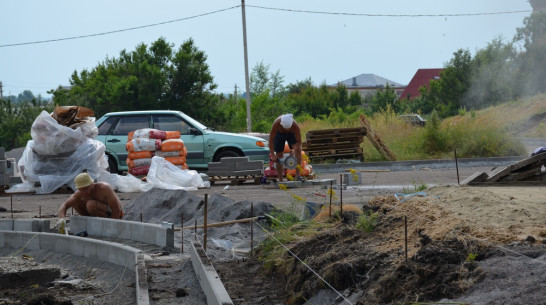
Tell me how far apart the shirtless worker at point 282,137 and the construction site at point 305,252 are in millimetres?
2695

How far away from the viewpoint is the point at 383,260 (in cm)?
670

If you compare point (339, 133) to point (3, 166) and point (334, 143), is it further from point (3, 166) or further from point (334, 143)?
point (3, 166)

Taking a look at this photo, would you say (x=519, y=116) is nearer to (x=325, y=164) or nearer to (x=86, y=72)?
(x=325, y=164)

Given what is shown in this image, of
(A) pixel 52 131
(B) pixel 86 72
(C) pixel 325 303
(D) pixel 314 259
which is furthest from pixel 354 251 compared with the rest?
(B) pixel 86 72

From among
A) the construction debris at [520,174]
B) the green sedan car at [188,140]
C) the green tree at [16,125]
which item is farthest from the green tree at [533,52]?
the green tree at [16,125]

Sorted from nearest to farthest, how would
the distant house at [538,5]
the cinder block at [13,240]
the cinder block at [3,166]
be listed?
the cinder block at [13,240] < the cinder block at [3,166] < the distant house at [538,5]

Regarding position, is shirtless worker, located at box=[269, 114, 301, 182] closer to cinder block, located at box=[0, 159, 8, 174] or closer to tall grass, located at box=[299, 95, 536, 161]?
cinder block, located at box=[0, 159, 8, 174]

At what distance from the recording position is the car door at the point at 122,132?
20.0 meters

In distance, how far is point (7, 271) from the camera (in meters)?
8.20

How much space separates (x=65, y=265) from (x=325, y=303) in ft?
13.8

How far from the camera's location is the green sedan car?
1986 cm

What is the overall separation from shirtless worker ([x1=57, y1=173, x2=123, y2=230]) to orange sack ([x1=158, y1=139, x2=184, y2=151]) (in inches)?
258

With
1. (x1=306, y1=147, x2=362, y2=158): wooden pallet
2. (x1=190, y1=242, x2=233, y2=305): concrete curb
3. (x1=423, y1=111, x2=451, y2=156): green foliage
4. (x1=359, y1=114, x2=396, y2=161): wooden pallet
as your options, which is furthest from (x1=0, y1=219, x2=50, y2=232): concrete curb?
(x1=423, y1=111, x2=451, y2=156): green foliage

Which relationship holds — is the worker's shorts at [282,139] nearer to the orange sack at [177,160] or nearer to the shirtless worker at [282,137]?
the shirtless worker at [282,137]
